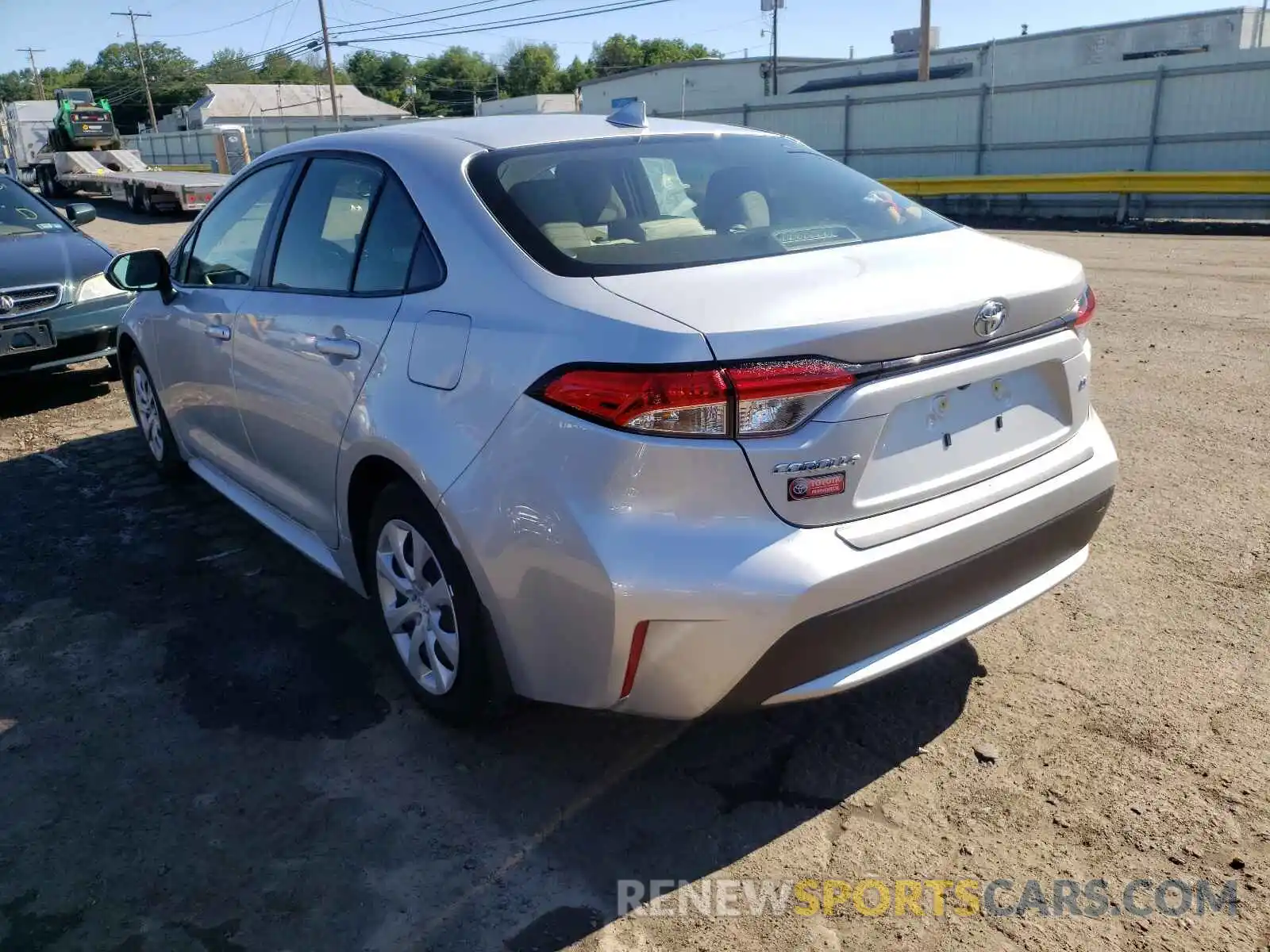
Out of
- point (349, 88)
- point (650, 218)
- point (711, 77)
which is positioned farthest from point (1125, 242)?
point (349, 88)

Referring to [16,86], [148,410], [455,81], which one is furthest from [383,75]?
[148,410]

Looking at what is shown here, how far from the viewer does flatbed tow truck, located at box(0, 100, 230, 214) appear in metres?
21.8

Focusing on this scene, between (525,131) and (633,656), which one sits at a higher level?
(525,131)

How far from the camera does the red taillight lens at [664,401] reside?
227cm

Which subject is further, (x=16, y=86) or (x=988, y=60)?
(x=16, y=86)

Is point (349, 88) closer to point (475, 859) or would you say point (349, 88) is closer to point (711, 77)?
point (711, 77)

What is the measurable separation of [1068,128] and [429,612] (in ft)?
68.7

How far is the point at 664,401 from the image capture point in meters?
2.28

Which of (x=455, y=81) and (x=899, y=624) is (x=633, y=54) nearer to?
(x=455, y=81)

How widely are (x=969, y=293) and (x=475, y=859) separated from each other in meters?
1.89

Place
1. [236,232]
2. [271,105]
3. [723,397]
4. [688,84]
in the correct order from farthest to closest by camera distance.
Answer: [271,105]
[688,84]
[236,232]
[723,397]

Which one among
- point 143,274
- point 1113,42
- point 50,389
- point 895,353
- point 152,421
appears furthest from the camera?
point 1113,42

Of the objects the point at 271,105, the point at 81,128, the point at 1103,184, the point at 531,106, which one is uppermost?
the point at 271,105

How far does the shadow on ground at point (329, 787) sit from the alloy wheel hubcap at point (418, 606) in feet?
0.74
